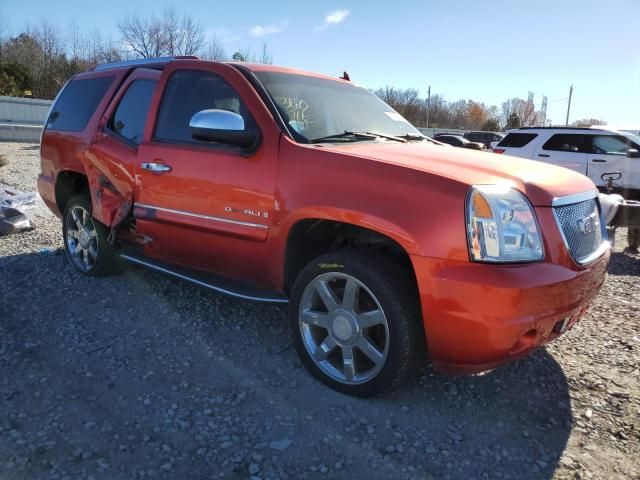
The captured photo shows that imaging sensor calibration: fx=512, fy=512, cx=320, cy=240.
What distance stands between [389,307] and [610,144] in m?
10.2

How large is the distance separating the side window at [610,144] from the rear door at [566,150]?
0.19 metres

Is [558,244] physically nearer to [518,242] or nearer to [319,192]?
[518,242]

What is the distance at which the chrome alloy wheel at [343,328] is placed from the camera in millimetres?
2908

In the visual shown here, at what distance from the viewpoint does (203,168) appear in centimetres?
350

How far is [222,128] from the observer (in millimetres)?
3193

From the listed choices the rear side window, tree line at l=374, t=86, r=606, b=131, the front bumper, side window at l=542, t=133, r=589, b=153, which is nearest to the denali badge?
the front bumper

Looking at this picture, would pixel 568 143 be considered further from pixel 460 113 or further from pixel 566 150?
pixel 460 113

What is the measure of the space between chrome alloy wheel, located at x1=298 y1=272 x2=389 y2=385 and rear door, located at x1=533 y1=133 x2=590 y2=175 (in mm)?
9428

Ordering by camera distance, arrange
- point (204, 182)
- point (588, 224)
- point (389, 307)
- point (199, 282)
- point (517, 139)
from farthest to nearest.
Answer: point (517, 139) < point (199, 282) < point (204, 182) < point (588, 224) < point (389, 307)

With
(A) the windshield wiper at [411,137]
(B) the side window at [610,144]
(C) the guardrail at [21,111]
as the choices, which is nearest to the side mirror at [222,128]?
(A) the windshield wiper at [411,137]

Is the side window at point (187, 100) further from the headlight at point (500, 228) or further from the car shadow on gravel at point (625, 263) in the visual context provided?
the car shadow on gravel at point (625, 263)

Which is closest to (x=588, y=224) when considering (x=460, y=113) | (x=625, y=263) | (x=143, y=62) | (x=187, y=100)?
(x=187, y=100)

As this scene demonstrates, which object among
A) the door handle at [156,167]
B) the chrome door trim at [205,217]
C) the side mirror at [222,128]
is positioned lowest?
the chrome door trim at [205,217]

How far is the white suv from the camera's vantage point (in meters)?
10.7
